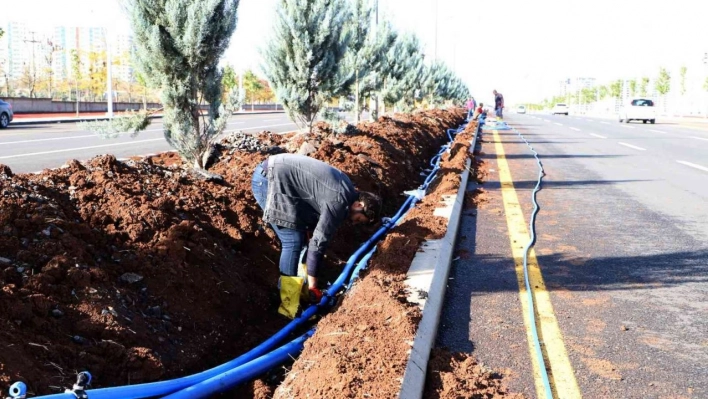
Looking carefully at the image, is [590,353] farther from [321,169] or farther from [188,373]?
[188,373]

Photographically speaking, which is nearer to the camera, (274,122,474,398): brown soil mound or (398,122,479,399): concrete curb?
(274,122,474,398): brown soil mound

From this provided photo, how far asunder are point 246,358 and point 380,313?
2.82 feet

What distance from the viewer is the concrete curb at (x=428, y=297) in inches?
123

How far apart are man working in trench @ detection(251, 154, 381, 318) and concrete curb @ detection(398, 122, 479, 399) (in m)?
0.67

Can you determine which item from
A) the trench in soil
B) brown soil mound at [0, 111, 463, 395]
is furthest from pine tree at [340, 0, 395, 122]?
the trench in soil

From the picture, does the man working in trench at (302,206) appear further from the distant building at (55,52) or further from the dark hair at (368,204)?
the distant building at (55,52)

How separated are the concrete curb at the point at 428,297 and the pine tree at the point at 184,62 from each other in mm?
2701

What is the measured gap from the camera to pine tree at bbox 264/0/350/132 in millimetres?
9906

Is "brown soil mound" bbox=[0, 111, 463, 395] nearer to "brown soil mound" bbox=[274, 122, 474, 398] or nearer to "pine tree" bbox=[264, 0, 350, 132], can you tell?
"brown soil mound" bbox=[274, 122, 474, 398]

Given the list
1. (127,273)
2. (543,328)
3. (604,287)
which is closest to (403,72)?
(604,287)

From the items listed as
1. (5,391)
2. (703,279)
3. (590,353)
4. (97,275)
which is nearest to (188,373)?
(97,275)

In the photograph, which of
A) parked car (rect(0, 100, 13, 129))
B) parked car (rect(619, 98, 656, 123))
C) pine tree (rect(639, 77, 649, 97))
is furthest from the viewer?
pine tree (rect(639, 77, 649, 97))

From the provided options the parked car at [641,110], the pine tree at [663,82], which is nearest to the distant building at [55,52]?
the parked car at [641,110]

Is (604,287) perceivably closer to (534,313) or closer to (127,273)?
(534,313)
